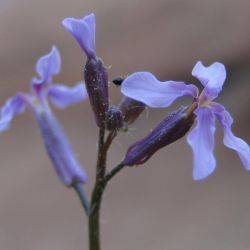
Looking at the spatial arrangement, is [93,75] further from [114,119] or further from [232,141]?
[232,141]

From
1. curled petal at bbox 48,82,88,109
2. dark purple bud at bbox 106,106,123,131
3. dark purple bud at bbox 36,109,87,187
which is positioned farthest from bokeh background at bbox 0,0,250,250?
dark purple bud at bbox 106,106,123,131

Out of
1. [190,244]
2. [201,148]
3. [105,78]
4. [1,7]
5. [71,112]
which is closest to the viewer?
[201,148]

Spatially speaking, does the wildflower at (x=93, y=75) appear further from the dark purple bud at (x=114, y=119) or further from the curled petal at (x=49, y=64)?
the curled petal at (x=49, y=64)

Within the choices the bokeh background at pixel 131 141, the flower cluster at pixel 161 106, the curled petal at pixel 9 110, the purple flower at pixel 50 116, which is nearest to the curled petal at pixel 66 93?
the purple flower at pixel 50 116

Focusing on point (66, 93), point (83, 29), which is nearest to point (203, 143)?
point (83, 29)

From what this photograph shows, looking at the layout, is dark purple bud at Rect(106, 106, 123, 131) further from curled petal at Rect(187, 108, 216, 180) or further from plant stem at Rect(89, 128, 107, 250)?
curled petal at Rect(187, 108, 216, 180)

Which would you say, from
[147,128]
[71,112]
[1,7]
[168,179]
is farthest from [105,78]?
[1,7]

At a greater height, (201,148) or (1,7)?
(201,148)

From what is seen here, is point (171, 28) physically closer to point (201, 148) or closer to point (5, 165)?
point (5, 165)
